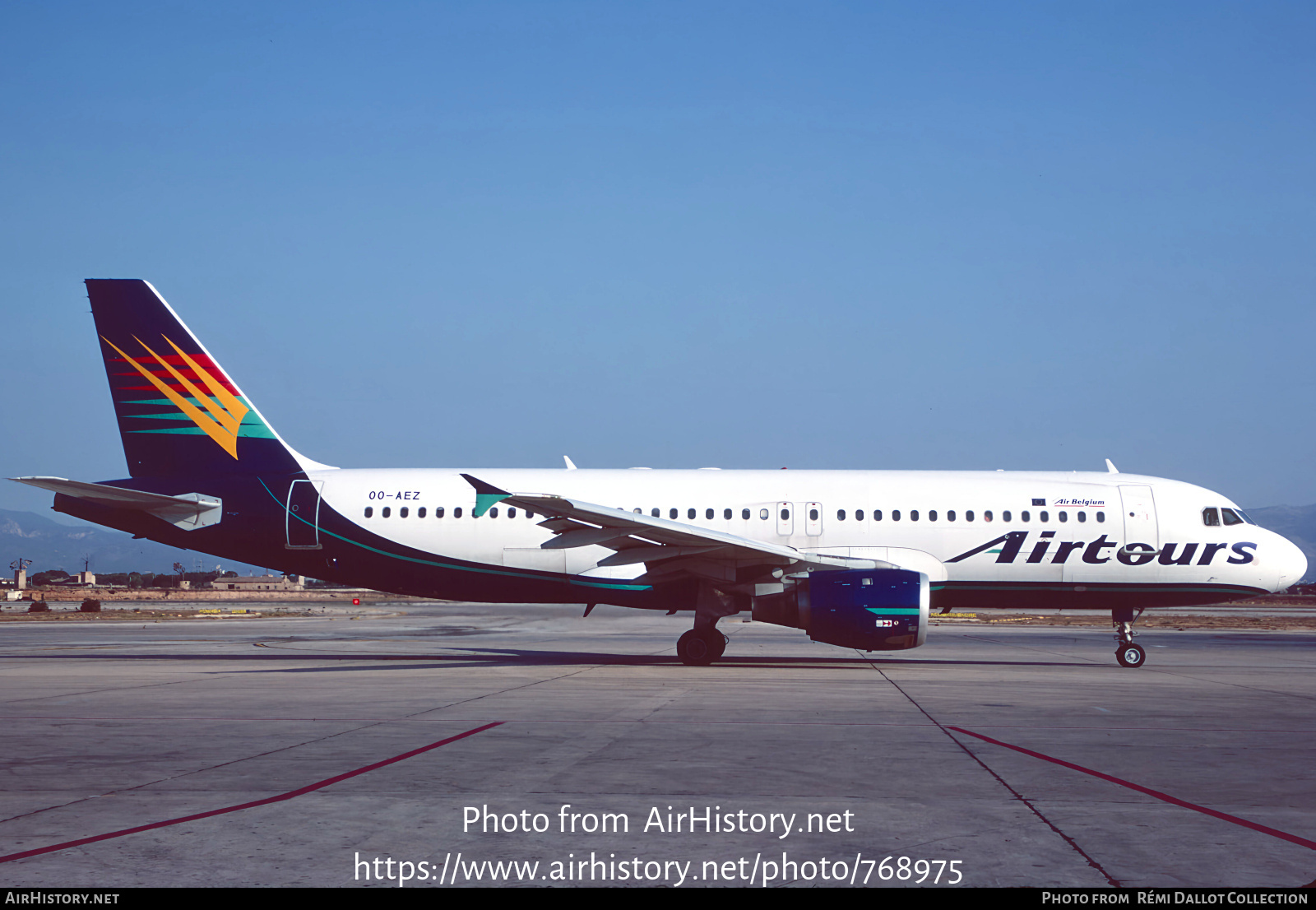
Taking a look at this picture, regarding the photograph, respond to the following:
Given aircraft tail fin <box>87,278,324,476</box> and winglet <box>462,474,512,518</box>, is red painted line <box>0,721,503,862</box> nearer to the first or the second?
winglet <box>462,474,512,518</box>

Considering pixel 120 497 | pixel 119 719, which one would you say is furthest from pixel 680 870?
pixel 120 497

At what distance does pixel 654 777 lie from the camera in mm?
7828

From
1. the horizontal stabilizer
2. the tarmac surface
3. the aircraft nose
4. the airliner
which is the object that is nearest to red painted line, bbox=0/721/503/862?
the tarmac surface

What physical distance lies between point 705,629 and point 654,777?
11.1m

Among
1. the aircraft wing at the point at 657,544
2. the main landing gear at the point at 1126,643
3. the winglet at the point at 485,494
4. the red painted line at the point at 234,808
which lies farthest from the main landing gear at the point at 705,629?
the red painted line at the point at 234,808

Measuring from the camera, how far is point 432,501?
2030cm

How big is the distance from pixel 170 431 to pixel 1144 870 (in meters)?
20.0

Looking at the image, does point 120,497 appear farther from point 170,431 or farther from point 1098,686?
point 1098,686

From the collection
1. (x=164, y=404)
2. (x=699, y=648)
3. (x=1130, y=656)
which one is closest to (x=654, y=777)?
(x=699, y=648)

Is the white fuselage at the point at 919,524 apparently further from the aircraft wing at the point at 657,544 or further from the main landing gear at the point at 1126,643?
the aircraft wing at the point at 657,544

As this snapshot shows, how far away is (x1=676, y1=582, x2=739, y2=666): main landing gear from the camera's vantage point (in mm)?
18766

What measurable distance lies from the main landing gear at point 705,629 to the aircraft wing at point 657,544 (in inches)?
19.7

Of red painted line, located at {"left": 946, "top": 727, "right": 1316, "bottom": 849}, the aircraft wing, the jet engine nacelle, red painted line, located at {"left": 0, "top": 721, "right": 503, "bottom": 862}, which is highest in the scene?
the aircraft wing

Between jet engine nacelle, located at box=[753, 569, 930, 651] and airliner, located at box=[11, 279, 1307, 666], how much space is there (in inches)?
69.4
